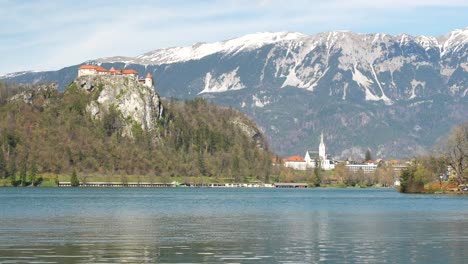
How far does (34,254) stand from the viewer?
62.0 meters

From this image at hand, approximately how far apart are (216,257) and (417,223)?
123ft

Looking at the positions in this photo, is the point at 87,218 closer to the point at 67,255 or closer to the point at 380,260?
the point at 67,255

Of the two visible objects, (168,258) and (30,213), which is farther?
(30,213)

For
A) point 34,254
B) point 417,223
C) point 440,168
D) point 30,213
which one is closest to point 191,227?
point 417,223

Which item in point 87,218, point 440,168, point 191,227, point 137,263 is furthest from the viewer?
point 440,168

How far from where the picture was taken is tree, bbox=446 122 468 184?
183 metres

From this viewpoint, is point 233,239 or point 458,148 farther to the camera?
point 458,148

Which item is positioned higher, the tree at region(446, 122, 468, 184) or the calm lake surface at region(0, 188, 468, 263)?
the tree at region(446, 122, 468, 184)

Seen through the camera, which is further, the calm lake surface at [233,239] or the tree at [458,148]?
the tree at [458,148]

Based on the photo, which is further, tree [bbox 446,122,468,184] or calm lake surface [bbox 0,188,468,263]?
tree [bbox 446,122,468,184]

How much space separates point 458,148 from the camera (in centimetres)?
18450

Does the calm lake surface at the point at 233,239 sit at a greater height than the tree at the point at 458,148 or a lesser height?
lesser

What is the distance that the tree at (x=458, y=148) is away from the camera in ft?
601

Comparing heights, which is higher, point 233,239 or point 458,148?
point 458,148
